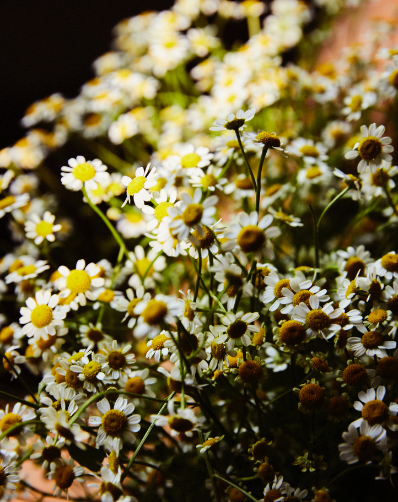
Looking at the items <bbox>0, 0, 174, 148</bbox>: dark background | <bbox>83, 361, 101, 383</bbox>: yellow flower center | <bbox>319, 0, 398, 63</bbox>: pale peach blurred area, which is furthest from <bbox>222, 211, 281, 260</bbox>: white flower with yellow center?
<bbox>0, 0, 174, 148</bbox>: dark background

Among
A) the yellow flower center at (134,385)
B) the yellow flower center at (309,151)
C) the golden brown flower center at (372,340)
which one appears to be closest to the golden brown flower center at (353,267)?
the golden brown flower center at (372,340)

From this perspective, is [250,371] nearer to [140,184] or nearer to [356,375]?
[356,375]

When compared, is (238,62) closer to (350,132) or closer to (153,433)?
(350,132)

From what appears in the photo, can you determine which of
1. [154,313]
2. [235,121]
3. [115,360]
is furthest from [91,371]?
[235,121]

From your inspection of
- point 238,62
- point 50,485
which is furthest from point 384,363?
point 238,62

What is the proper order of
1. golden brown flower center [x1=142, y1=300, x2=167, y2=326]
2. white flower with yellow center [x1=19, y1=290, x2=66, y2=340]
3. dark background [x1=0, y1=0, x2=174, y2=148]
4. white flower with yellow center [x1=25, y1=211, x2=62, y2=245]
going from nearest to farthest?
golden brown flower center [x1=142, y1=300, x2=167, y2=326] < white flower with yellow center [x1=19, y1=290, x2=66, y2=340] < white flower with yellow center [x1=25, y1=211, x2=62, y2=245] < dark background [x1=0, y1=0, x2=174, y2=148]

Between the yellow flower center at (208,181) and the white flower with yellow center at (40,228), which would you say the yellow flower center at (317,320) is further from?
the white flower with yellow center at (40,228)

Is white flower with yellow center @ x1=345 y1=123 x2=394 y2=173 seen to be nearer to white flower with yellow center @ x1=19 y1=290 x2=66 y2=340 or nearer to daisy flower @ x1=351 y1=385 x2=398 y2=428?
daisy flower @ x1=351 y1=385 x2=398 y2=428
